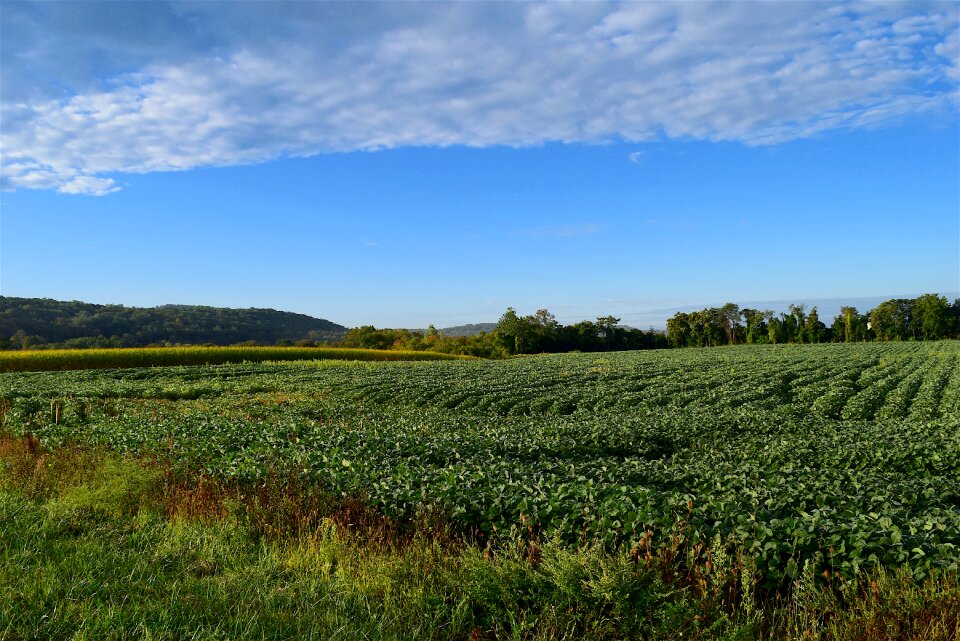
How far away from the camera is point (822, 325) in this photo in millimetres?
116188

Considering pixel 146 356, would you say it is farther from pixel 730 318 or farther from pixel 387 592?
pixel 730 318

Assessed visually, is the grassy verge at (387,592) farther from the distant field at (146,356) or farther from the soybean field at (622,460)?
the distant field at (146,356)

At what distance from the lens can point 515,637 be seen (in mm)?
4273

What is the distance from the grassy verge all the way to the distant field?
4538 cm

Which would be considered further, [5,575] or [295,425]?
[295,425]

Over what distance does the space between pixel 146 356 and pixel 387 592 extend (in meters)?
51.0

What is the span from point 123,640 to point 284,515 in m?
2.67

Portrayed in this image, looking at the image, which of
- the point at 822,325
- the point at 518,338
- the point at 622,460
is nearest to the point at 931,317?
the point at 822,325

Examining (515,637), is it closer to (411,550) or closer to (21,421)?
(411,550)

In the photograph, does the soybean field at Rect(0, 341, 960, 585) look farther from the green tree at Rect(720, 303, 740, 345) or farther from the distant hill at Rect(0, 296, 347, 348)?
the green tree at Rect(720, 303, 740, 345)

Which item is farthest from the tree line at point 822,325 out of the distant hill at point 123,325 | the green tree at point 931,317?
the distant hill at point 123,325

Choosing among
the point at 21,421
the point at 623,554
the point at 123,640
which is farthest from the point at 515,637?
the point at 21,421

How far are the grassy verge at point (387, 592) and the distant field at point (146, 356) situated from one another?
45379 millimetres

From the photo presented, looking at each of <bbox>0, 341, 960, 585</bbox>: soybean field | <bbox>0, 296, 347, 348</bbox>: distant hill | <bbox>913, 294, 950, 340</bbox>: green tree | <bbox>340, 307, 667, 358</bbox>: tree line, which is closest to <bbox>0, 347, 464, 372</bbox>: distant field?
<bbox>0, 296, 347, 348</bbox>: distant hill
